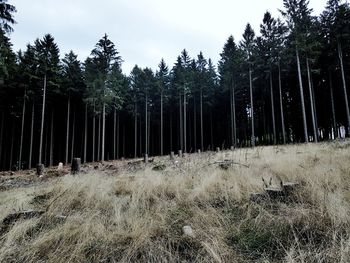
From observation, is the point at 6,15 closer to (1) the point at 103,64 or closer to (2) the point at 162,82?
(1) the point at 103,64

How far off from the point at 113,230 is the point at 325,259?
2166 mm

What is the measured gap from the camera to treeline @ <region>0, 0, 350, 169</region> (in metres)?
25.5

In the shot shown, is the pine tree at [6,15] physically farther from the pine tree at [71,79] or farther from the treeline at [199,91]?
the pine tree at [71,79]

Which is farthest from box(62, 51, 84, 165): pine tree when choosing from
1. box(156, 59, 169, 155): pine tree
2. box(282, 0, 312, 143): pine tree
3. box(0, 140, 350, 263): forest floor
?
box(0, 140, 350, 263): forest floor

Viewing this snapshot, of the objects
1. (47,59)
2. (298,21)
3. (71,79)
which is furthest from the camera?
(71,79)

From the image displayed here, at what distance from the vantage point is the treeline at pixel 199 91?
25531 millimetres

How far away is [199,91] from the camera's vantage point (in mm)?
37781

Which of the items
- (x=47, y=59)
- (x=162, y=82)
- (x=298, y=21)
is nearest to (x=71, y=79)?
(x=47, y=59)

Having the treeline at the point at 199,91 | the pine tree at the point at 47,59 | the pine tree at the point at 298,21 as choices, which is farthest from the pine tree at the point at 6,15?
the pine tree at the point at 298,21

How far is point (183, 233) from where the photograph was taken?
2.78 m

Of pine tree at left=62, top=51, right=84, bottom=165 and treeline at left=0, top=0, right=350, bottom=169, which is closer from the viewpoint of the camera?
treeline at left=0, top=0, right=350, bottom=169

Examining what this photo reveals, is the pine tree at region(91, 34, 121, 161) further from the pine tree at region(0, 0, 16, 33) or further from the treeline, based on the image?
the pine tree at region(0, 0, 16, 33)

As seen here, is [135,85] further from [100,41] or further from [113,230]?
[113,230]

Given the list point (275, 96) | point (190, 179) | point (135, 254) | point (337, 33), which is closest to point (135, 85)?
point (275, 96)
